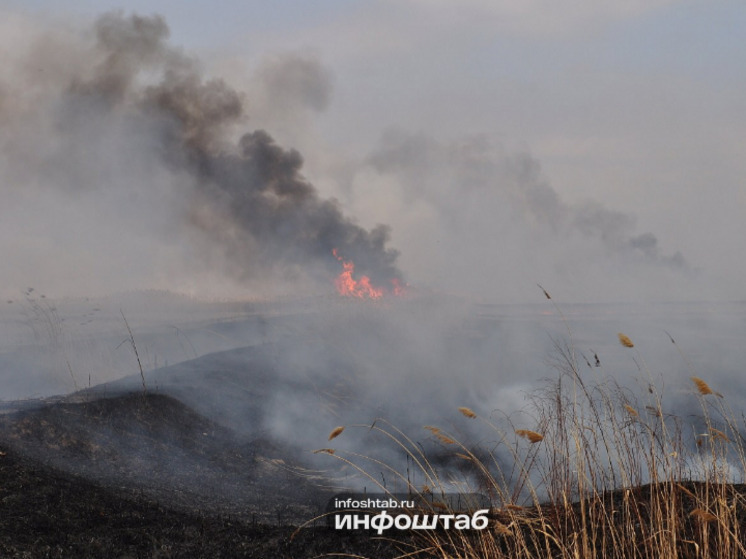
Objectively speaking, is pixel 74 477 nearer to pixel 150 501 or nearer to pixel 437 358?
pixel 150 501

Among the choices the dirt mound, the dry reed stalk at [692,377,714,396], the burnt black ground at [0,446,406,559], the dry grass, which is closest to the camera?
the dry reed stalk at [692,377,714,396]

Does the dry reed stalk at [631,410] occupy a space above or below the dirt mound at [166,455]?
below

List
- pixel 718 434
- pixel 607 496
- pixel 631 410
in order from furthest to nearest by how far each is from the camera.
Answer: pixel 607 496, pixel 631 410, pixel 718 434

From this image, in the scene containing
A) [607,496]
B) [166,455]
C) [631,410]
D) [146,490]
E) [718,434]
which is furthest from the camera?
[166,455]

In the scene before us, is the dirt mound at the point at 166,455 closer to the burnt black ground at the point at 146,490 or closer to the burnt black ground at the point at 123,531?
the burnt black ground at the point at 146,490

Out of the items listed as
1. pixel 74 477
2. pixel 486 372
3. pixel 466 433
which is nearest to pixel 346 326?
pixel 486 372

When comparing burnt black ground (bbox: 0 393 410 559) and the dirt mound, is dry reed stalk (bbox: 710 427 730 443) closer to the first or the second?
burnt black ground (bbox: 0 393 410 559)

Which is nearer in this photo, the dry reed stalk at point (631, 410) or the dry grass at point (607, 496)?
the dry grass at point (607, 496)

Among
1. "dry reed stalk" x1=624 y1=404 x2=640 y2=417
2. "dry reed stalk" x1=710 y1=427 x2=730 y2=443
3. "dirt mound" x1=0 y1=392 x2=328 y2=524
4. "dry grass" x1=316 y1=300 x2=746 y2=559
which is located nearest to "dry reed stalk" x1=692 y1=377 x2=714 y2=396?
"dry grass" x1=316 y1=300 x2=746 y2=559

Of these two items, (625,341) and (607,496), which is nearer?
(625,341)

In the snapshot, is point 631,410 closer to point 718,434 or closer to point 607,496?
point 718,434

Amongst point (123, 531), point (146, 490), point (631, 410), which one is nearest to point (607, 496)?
point (631, 410)

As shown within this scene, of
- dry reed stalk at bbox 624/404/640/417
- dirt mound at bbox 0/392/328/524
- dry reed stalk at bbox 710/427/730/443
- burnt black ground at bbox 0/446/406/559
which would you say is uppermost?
dirt mound at bbox 0/392/328/524

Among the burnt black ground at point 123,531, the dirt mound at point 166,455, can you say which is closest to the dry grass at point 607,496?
the burnt black ground at point 123,531
